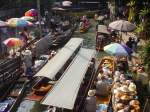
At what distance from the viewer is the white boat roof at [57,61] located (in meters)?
16.3

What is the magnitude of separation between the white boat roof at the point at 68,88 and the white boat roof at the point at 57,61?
0.73m

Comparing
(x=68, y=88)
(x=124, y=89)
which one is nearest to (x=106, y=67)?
(x=124, y=89)

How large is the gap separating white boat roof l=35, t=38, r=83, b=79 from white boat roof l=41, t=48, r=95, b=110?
0.73 metres

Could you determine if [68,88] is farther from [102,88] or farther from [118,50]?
[118,50]

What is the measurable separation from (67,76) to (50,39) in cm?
1350

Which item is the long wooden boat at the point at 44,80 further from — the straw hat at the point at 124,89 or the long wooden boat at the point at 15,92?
the straw hat at the point at 124,89

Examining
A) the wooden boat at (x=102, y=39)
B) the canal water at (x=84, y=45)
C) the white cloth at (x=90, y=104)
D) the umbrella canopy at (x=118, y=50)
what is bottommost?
the canal water at (x=84, y=45)

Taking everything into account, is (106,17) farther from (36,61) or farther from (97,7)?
(36,61)

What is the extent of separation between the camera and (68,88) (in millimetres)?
13695

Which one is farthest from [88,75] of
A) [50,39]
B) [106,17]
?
[106,17]

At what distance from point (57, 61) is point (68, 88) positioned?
14.9ft

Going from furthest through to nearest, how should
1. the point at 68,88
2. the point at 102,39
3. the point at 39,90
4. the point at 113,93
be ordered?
the point at 102,39 < the point at 39,90 < the point at 113,93 < the point at 68,88

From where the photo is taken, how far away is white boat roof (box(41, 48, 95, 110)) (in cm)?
1235

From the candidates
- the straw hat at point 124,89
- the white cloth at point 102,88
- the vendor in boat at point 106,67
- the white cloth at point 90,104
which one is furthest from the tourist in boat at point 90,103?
the vendor in boat at point 106,67
